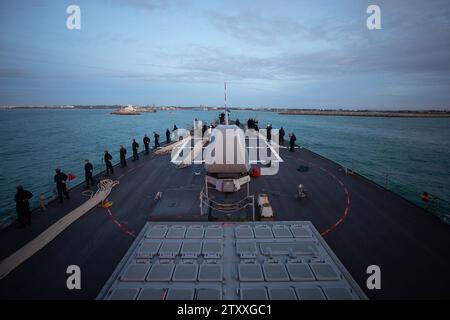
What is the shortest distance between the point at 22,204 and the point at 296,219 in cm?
1082

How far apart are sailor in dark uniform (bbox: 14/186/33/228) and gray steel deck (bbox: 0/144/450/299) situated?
1.31 ft

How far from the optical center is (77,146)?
4956cm

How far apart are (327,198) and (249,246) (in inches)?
293

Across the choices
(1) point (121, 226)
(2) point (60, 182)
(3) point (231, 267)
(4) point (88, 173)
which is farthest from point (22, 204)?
(3) point (231, 267)

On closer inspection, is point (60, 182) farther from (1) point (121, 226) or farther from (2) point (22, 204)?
(1) point (121, 226)

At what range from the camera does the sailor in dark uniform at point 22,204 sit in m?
8.48

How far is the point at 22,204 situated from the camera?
28.0 feet

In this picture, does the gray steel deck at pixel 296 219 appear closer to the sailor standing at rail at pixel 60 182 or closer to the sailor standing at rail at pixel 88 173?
the sailor standing at rail at pixel 60 182

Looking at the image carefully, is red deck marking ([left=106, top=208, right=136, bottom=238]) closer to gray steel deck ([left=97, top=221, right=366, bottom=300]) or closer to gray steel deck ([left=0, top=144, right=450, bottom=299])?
gray steel deck ([left=0, top=144, right=450, bottom=299])

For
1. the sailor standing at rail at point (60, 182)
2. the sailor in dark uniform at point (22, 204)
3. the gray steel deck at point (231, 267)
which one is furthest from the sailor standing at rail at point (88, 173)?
the gray steel deck at point (231, 267)

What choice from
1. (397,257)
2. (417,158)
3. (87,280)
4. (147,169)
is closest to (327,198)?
(397,257)

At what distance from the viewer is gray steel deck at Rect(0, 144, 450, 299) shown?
6.04 meters

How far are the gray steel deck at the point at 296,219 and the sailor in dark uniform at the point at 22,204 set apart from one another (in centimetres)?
40

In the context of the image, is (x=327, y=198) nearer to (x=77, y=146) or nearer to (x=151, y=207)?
(x=151, y=207)
